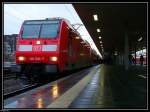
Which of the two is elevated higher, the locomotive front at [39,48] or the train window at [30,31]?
the train window at [30,31]

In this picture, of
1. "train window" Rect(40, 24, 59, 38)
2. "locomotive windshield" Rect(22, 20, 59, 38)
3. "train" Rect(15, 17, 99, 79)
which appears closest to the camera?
"train" Rect(15, 17, 99, 79)

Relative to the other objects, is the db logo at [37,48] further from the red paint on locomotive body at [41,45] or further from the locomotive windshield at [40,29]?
the locomotive windshield at [40,29]

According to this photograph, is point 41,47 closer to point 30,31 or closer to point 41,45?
point 41,45

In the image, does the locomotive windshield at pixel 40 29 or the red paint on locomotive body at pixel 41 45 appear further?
the locomotive windshield at pixel 40 29

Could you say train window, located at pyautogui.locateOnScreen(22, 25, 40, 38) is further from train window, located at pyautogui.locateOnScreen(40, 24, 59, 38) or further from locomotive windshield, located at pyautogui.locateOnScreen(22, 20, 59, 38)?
train window, located at pyautogui.locateOnScreen(40, 24, 59, 38)

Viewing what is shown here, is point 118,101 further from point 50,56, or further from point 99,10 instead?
point 99,10

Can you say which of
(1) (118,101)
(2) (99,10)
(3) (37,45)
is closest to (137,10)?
(2) (99,10)

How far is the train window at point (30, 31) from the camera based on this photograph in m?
21.1

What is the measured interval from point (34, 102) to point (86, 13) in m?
19.2

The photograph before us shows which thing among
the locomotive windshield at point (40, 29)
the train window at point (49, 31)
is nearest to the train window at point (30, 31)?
the locomotive windshield at point (40, 29)

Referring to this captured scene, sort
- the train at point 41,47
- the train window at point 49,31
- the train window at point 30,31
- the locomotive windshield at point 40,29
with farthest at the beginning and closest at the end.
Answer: the train window at point 30,31
the locomotive windshield at point 40,29
the train window at point 49,31
the train at point 41,47

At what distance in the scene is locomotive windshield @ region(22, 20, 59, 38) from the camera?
20781mm

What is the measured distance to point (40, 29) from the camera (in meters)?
21.2

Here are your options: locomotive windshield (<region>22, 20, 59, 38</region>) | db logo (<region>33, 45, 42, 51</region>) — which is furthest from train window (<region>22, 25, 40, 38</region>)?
db logo (<region>33, 45, 42, 51</region>)
